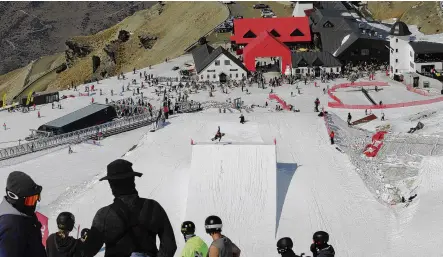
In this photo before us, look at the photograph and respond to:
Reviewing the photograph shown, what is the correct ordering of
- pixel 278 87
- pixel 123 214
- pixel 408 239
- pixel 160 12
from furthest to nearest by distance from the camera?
pixel 160 12 < pixel 278 87 < pixel 408 239 < pixel 123 214

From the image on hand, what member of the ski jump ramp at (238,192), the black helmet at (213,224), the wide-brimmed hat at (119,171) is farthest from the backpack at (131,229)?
the ski jump ramp at (238,192)

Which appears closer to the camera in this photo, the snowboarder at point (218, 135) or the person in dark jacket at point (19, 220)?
the person in dark jacket at point (19, 220)

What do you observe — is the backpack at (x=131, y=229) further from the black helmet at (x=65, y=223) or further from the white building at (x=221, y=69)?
the white building at (x=221, y=69)

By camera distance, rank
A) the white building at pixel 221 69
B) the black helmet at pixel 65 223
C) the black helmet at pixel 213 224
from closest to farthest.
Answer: the black helmet at pixel 65 223, the black helmet at pixel 213 224, the white building at pixel 221 69

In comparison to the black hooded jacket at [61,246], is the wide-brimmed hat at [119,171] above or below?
above

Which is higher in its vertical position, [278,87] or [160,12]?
[160,12]

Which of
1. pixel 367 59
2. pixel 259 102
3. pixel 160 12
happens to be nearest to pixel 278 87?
pixel 259 102

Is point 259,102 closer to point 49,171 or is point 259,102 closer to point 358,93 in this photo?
point 358,93
